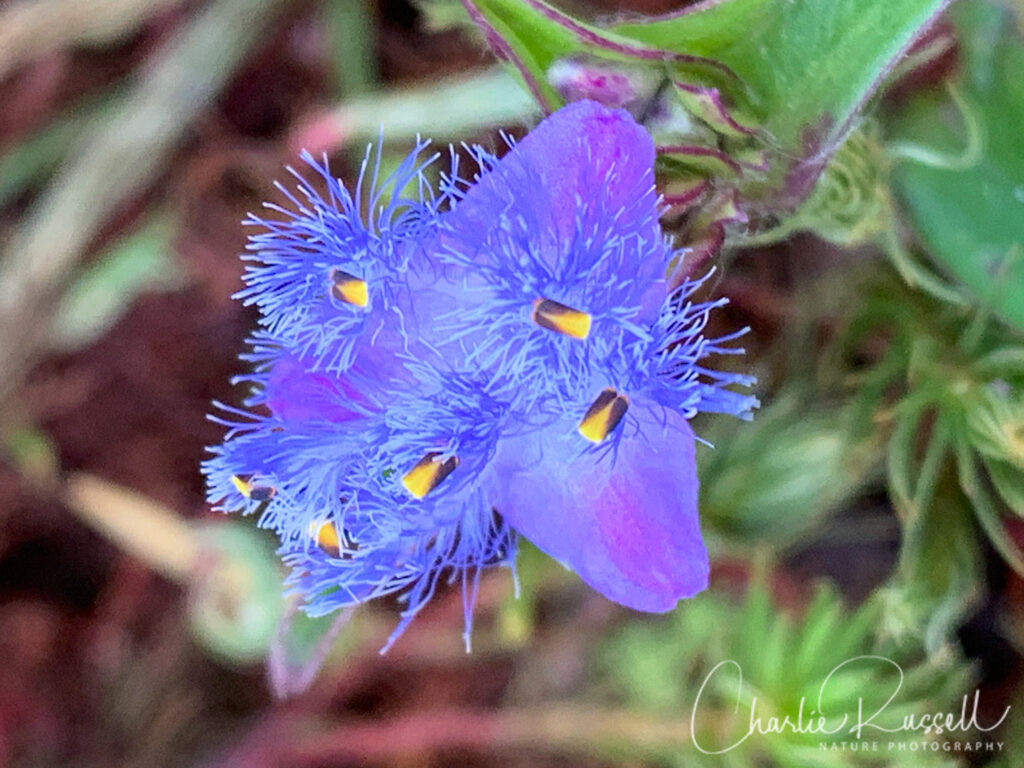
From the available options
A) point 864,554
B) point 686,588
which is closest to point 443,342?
point 686,588

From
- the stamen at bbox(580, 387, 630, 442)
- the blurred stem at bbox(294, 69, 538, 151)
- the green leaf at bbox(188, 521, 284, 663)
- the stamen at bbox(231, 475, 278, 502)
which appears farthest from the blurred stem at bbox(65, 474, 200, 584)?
the stamen at bbox(580, 387, 630, 442)

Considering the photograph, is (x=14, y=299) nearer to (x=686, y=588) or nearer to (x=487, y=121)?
(x=487, y=121)

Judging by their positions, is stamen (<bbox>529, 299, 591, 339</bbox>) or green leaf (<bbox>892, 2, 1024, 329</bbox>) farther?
green leaf (<bbox>892, 2, 1024, 329</bbox>)

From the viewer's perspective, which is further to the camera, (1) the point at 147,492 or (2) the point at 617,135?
(1) the point at 147,492

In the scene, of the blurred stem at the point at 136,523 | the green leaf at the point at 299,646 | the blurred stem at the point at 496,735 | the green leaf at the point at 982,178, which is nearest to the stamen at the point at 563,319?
the green leaf at the point at 299,646

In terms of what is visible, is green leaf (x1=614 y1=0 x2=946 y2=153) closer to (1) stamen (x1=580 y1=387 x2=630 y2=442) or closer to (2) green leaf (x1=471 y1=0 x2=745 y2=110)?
(2) green leaf (x1=471 y1=0 x2=745 y2=110)

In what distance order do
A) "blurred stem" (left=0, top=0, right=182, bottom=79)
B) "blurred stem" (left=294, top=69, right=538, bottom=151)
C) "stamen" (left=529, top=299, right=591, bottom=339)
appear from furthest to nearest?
"blurred stem" (left=0, top=0, right=182, bottom=79) < "blurred stem" (left=294, top=69, right=538, bottom=151) < "stamen" (left=529, top=299, right=591, bottom=339)
